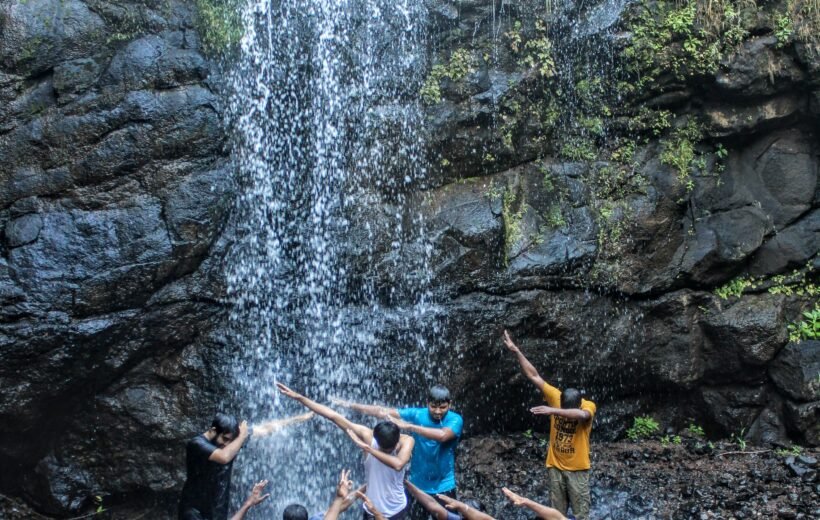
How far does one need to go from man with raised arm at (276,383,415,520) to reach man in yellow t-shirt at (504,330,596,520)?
1720mm

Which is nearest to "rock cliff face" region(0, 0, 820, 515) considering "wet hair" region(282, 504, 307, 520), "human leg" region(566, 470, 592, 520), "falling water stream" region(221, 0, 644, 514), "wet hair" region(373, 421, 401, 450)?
"falling water stream" region(221, 0, 644, 514)

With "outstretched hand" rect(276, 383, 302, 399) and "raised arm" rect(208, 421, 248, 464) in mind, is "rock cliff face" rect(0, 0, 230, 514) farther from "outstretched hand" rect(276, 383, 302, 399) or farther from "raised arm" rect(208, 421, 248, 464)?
"outstretched hand" rect(276, 383, 302, 399)

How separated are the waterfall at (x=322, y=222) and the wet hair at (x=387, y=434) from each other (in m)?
3.36

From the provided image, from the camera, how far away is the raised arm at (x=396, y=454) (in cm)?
582

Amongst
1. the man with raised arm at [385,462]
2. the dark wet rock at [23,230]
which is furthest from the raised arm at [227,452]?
the dark wet rock at [23,230]

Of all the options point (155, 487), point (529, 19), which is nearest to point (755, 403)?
point (529, 19)

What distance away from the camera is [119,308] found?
8.48 metres

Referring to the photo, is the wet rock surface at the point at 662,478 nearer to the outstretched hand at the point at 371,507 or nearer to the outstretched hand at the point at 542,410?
the outstretched hand at the point at 542,410

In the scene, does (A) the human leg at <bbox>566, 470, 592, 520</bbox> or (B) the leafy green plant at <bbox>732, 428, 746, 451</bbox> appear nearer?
(A) the human leg at <bbox>566, 470, 592, 520</bbox>

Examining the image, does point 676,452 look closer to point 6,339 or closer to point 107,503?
point 107,503

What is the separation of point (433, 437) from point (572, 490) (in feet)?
5.84

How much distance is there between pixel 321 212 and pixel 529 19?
391 cm

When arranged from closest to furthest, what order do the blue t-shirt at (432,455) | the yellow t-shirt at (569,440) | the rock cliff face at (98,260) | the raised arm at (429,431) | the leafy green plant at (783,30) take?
the raised arm at (429,431)
the blue t-shirt at (432,455)
the yellow t-shirt at (569,440)
the rock cliff face at (98,260)
the leafy green plant at (783,30)

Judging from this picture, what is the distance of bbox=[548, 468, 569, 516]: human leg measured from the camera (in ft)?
24.2
